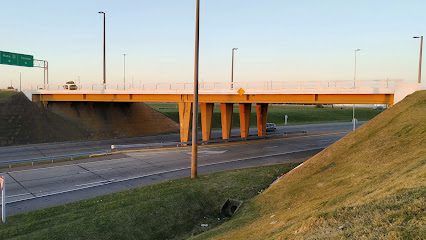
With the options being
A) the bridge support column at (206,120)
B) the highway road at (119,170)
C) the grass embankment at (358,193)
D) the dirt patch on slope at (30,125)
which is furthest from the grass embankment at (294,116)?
the grass embankment at (358,193)

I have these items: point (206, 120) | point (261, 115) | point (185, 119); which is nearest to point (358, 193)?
point (206, 120)

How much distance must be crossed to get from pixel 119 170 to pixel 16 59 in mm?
33130

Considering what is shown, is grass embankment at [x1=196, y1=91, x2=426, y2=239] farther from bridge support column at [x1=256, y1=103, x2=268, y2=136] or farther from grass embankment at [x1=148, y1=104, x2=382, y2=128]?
grass embankment at [x1=148, y1=104, x2=382, y2=128]

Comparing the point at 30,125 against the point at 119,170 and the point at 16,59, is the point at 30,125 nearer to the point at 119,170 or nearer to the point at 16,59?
the point at 16,59

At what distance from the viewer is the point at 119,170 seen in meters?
22.3

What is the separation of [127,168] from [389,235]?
1972 centimetres

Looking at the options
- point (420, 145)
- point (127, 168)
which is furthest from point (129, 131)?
point (420, 145)

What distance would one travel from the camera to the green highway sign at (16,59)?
43.2m

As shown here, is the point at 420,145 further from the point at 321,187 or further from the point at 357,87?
the point at 357,87

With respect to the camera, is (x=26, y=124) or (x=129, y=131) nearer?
(x=26, y=124)

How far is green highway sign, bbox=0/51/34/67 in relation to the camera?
142 ft

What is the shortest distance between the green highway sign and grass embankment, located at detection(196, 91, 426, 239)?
43234mm

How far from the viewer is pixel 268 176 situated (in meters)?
18.9

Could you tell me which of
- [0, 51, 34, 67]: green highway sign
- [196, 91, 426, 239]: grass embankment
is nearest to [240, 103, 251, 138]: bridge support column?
[196, 91, 426, 239]: grass embankment
